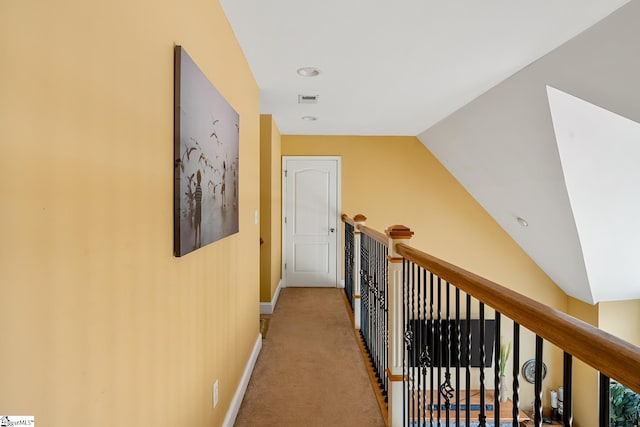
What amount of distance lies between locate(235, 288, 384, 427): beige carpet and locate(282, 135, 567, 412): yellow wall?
2.13 meters

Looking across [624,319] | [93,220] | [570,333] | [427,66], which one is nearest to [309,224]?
[427,66]

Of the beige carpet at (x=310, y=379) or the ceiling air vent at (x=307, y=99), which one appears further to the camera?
the ceiling air vent at (x=307, y=99)

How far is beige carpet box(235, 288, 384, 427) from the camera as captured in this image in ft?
7.09

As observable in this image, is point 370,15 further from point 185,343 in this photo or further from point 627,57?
point 185,343

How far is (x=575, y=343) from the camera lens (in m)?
0.67

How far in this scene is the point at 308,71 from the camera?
9.51ft

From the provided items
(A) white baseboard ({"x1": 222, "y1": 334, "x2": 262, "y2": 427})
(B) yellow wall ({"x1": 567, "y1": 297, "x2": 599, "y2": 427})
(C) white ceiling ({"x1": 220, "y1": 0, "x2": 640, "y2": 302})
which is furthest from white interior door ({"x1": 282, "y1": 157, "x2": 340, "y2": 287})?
(B) yellow wall ({"x1": 567, "y1": 297, "x2": 599, "y2": 427})

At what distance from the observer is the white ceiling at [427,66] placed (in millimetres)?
2004

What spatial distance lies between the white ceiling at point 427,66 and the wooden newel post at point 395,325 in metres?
1.30

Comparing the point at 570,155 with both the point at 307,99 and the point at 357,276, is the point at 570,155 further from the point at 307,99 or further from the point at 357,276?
the point at 307,99

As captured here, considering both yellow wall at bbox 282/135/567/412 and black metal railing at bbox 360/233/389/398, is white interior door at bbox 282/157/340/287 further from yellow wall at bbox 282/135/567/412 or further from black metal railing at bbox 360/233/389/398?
black metal railing at bbox 360/233/389/398

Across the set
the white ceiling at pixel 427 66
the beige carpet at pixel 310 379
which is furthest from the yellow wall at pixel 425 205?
the beige carpet at pixel 310 379

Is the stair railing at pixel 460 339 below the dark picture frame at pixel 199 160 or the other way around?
below

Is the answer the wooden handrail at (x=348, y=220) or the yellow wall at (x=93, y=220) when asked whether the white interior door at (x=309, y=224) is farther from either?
the yellow wall at (x=93, y=220)
